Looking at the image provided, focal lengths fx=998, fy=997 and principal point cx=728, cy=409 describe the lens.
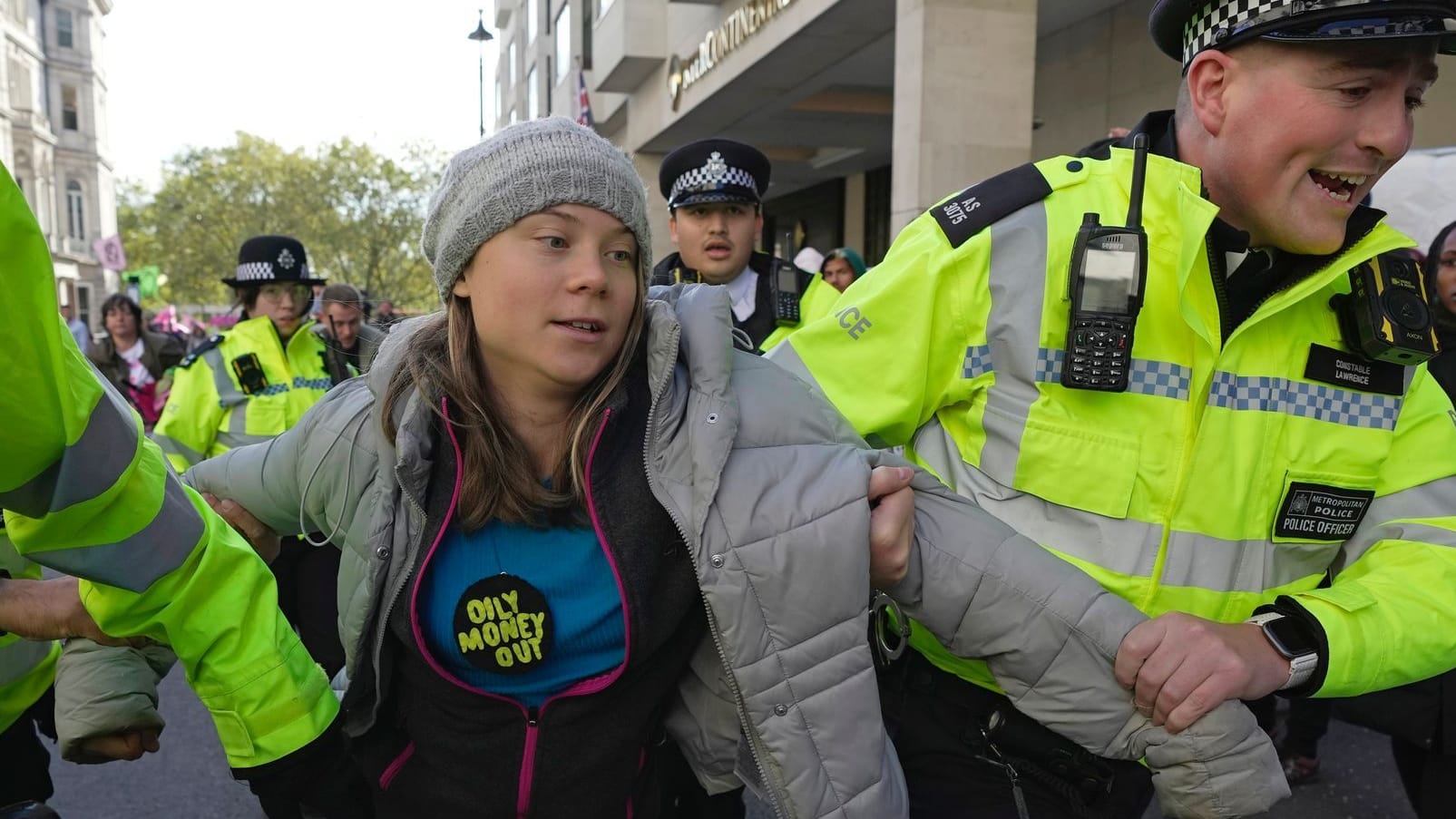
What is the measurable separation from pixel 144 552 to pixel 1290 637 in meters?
1.72

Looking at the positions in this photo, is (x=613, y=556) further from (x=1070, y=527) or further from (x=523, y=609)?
(x=1070, y=527)

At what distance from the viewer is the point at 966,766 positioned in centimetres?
185

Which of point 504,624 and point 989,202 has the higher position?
point 989,202

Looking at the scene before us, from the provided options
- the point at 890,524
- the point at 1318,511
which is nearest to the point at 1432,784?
the point at 1318,511

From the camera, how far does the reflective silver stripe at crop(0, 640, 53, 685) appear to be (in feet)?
6.42

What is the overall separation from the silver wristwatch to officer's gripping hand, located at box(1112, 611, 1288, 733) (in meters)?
0.02

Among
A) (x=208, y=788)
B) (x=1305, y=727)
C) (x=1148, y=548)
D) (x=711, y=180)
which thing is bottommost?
(x=208, y=788)

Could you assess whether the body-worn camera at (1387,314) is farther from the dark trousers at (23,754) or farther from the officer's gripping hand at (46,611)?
the dark trousers at (23,754)

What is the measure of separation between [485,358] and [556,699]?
0.62 m

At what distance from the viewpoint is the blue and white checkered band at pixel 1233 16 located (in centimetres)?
154

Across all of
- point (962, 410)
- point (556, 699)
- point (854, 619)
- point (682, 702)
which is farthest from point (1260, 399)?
point (556, 699)

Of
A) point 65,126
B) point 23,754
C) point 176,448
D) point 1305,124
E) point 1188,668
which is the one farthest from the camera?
point 65,126

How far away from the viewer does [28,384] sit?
102cm

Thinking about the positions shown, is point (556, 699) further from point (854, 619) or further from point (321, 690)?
point (854, 619)
